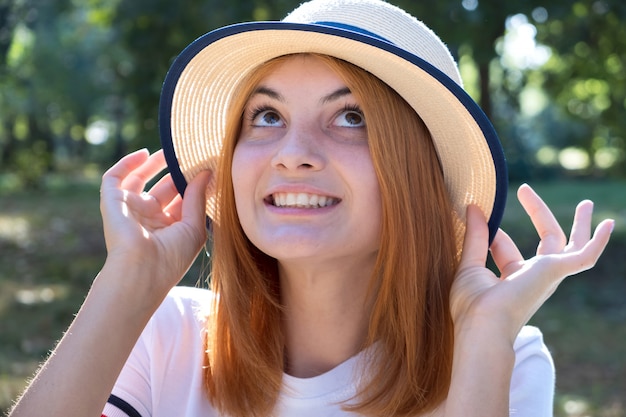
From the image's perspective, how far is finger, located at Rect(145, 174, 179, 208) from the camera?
2619 mm

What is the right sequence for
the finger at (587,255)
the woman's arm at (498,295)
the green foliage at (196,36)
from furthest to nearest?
the green foliage at (196,36)
the finger at (587,255)
the woman's arm at (498,295)

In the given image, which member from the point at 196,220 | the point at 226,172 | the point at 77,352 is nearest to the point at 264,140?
the point at 226,172

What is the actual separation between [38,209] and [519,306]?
16416mm

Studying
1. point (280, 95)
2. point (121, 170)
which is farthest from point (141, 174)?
point (280, 95)

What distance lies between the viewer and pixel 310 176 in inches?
86.1

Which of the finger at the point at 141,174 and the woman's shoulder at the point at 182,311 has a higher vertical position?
the finger at the point at 141,174

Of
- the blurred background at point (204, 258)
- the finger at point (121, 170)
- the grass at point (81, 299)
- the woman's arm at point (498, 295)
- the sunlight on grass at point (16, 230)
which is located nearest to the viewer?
the woman's arm at point (498, 295)

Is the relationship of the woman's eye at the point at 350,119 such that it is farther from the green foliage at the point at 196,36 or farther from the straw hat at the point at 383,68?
the green foliage at the point at 196,36

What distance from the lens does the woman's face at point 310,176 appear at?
7.21 feet

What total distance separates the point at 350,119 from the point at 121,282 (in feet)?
2.48

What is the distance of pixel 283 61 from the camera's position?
7.65 feet

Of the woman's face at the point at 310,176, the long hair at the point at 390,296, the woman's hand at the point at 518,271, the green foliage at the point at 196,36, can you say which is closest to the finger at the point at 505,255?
the woman's hand at the point at 518,271

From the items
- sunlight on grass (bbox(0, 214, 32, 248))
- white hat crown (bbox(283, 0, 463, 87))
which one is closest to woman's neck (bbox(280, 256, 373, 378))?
white hat crown (bbox(283, 0, 463, 87))

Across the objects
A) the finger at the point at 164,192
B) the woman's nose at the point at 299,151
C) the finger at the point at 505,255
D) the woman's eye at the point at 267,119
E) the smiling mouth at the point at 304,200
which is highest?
the woman's eye at the point at 267,119
